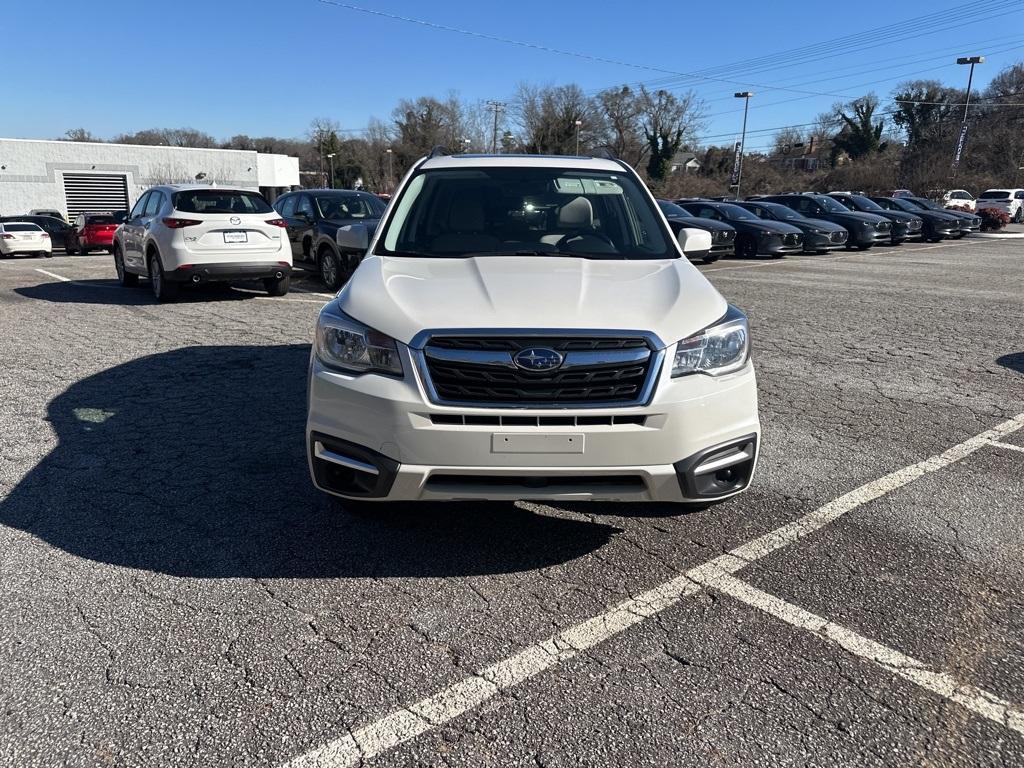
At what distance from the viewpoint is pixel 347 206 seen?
1298 centimetres

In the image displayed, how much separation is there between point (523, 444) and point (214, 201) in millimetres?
8952

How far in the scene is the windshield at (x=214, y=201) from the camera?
10.0 metres

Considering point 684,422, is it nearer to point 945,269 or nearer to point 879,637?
point 879,637

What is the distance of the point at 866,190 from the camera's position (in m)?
60.0

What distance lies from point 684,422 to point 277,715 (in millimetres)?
1769

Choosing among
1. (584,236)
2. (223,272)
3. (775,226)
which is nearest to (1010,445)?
(584,236)

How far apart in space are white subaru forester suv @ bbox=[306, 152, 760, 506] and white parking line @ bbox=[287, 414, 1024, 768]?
407 mm

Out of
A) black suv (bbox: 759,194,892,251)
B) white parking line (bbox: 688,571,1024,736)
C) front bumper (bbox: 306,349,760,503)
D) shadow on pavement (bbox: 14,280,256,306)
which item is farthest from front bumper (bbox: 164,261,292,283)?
black suv (bbox: 759,194,892,251)

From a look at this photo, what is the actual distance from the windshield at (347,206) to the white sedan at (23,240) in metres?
17.2

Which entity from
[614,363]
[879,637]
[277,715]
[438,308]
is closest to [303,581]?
[277,715]

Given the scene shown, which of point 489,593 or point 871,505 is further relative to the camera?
point 871,505

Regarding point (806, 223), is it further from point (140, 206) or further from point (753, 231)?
point (140, 206)

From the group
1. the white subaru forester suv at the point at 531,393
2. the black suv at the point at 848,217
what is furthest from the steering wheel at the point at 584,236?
the black suv at the point at 848,217

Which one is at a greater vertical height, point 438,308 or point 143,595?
point 438,308
